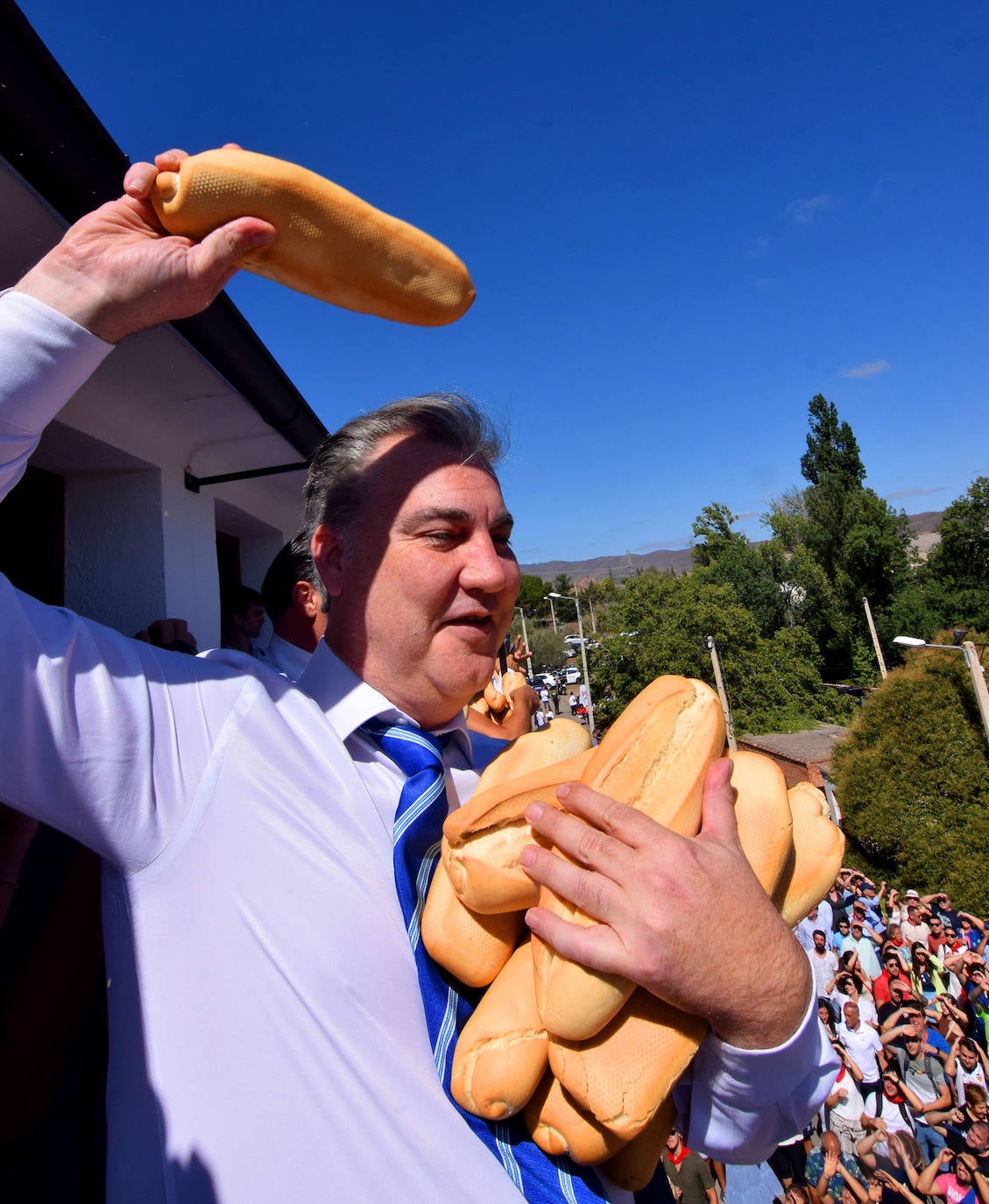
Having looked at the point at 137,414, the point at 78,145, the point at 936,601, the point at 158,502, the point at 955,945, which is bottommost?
the point at 955,945

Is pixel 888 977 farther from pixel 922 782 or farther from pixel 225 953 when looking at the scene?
pixel 922 782

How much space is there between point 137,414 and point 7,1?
218cm

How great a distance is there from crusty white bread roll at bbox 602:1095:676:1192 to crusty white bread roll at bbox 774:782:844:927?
384 millimetres

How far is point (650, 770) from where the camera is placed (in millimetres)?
1057

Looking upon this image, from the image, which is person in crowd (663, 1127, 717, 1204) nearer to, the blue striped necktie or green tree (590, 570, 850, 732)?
the blue striped necktie

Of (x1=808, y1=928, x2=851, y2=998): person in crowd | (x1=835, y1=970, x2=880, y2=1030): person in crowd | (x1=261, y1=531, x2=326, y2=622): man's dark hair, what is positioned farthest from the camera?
(x1=808, y1=928, x2=851, y2=998): person in crowd

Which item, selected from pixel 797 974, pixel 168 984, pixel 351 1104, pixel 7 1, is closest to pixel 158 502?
pixel 7 1

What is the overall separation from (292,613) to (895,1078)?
564 cm

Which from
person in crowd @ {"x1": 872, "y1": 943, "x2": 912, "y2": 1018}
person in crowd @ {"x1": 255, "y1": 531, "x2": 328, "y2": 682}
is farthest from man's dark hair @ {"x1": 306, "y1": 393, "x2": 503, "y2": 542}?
person in crowd @ {"x1": 872, "y1": 943, "x2": 912, "y2": 1018}

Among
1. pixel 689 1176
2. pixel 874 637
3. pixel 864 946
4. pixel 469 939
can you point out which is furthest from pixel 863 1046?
pixel 874 637

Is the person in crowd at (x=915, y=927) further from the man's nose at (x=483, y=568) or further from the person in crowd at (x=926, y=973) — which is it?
the man's nose at (x=483, y=568)

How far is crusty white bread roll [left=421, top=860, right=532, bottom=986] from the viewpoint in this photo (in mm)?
1107

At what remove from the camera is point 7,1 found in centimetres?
160

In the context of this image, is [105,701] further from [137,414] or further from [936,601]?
[936,601]
